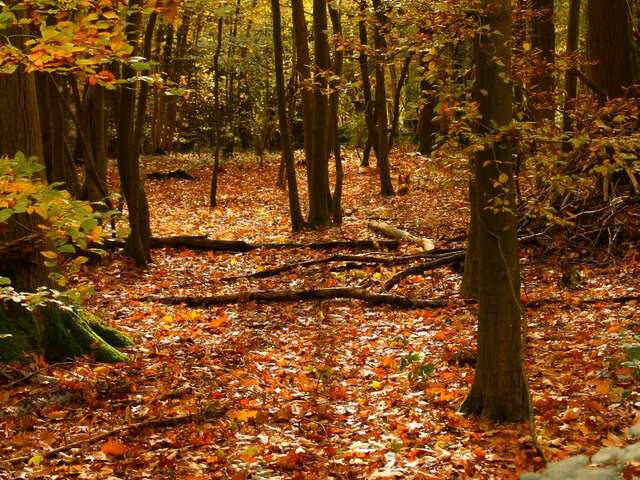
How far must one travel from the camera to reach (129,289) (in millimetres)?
11492

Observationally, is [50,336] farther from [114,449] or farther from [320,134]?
[320,134]

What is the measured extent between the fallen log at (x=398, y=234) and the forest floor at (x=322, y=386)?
147cm

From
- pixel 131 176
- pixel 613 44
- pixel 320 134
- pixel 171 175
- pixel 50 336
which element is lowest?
pixel 50 336

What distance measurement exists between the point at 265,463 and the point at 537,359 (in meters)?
3.39

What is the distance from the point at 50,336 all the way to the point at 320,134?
34.1 ft

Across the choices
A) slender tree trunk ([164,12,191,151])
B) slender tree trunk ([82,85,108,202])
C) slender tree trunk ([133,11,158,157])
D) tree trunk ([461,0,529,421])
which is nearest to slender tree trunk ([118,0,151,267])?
slender tree trunk ([133,11,158,157])

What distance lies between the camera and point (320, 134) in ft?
54.5

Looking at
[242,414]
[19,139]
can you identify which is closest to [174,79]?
[19,139]

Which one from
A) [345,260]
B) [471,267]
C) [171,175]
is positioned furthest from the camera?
[171,175]

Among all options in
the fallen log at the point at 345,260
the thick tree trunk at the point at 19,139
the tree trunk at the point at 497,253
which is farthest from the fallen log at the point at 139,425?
the fallen log at the point at 345,260

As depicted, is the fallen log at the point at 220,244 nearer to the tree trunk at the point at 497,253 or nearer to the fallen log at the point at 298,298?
the fallen log at the point at 298,298

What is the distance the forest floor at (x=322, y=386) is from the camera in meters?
5.34

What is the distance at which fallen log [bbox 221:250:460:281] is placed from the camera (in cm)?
1236

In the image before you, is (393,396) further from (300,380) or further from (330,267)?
(330,267)
